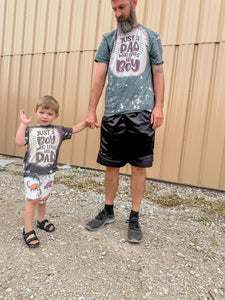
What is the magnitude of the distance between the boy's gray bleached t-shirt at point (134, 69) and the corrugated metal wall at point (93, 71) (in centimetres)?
203

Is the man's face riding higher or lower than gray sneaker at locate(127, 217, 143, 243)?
higher

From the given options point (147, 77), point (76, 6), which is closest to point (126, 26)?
point (147, 77)

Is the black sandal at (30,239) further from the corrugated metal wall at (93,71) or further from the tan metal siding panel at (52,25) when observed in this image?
the tan metal siding panel at (52,25)

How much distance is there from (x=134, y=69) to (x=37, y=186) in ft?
4.40

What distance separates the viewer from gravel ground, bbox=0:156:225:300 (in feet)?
5.57

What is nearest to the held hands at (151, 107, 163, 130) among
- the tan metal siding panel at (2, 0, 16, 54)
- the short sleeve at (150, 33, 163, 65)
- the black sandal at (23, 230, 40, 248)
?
the short sleeve at (150, 33, 163, 65)

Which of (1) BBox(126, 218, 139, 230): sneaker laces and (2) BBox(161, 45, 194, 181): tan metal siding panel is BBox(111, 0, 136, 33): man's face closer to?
(1) BBox(126, 218, 139, 230): sneaker laces

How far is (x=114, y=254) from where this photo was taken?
6.91 ft

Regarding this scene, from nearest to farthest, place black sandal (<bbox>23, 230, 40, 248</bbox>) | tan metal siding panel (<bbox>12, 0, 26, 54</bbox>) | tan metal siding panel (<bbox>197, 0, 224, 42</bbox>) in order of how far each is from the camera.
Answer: black sandal (<bbox>23, 230, 40, 248</bbox>) → tan metal siding panel (<bbox>197, 0, 224, 42</bbox>) → tan metal siding panel (<bbox>12, 0, 26, 54</bbox>)

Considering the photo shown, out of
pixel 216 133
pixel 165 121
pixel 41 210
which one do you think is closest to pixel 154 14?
pixel 165 121

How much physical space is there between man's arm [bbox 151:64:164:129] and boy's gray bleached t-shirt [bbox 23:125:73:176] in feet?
2.99

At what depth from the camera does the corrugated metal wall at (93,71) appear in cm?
408

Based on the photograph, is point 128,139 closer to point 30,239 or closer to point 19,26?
point 30,239

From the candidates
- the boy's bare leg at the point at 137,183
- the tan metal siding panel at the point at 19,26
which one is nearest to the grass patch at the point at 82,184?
the boy's bare leg at the point at 137,183
